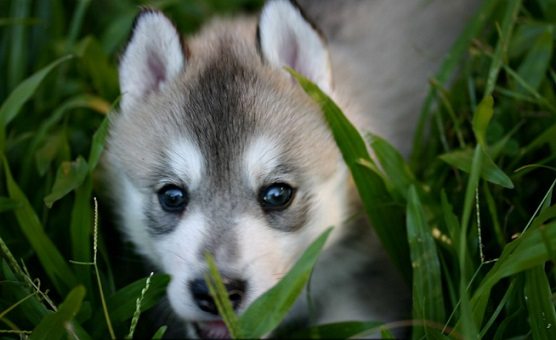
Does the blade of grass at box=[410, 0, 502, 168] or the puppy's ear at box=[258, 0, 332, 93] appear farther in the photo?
the blade of grass at box=[410, 0, 502, 168]

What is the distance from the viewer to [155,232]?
270 cm

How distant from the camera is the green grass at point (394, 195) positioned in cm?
227

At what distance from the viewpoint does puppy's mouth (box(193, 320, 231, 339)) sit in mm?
2648

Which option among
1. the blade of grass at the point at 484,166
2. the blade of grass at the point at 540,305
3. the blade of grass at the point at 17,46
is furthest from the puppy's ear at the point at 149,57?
the blade of grass at the point at 540,305

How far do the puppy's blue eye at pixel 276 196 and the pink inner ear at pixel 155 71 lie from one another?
0.65 m

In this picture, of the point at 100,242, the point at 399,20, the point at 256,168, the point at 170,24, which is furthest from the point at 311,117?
the point at 399,20

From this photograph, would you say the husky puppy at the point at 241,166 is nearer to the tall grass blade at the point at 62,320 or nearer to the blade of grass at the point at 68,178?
the blade of grass at the point at 68,178

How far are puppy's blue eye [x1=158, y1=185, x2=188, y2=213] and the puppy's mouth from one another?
41 centimetres

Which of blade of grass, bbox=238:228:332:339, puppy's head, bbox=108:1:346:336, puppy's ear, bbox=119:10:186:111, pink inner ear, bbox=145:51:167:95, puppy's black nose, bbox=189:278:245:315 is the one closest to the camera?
blade of grass, bbox=238:228:332:339

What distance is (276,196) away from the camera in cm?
259

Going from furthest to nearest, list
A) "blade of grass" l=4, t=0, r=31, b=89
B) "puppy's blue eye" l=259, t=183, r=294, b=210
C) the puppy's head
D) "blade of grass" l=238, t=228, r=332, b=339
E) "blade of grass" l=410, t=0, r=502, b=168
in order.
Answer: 1. "blade of grass" l=4, t=0, r=31, b=89
2. "blade of grass" l=410, t=0, r=502, b=168
3. "puppy's blue eye" l=259, t=183, r=294, b=210
4. the puppy's head
5. "blade of grass" l=238, t=228, r=332, b=339

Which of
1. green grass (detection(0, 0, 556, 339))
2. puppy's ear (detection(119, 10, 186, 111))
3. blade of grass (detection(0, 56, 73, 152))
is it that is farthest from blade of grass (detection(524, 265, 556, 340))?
blade of grass (detection(0, 56, 73, 152))

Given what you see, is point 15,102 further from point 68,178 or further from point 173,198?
point 173,198

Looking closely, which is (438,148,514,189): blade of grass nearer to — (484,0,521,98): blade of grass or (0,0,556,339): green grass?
(0,0,556,339): green grass
